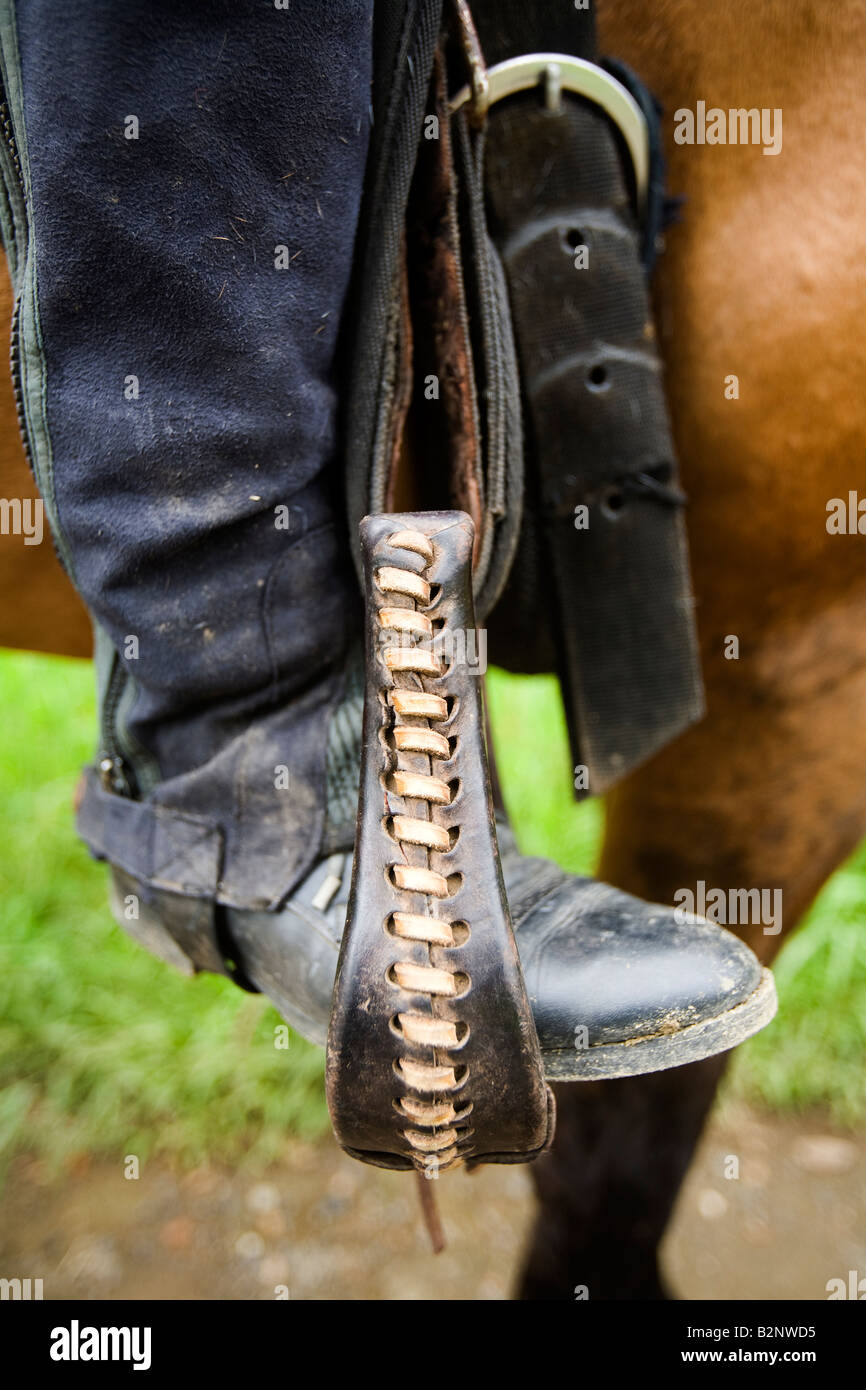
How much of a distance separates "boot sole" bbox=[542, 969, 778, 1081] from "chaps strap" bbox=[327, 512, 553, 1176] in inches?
3.3

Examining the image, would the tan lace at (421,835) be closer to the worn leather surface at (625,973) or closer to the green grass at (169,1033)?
the worn leather surface at (625,973)

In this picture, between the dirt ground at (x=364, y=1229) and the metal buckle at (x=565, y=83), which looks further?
the dirt ground at (x=364, y=1229)

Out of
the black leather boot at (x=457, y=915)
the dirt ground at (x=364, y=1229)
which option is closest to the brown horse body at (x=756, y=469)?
the black leather boot at (x=457, y=915)

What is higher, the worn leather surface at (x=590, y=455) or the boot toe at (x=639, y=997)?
the worn leather surface at (x=590, y=455)

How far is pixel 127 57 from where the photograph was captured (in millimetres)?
660

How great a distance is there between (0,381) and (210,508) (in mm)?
290

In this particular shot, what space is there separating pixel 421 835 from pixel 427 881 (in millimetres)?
33

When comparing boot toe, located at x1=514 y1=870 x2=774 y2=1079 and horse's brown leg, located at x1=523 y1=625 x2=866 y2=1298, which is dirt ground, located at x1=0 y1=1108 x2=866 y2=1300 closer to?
horse's brown leg, located at x1=523 y1=625 x2=866 y2=1298

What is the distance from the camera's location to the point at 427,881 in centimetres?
70

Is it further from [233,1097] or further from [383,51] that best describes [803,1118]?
[383,51]

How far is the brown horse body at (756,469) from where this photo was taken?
2.98 ft
